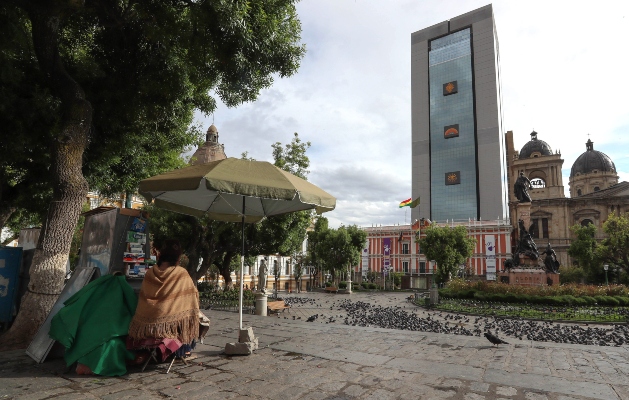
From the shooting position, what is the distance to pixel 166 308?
423 centimetres

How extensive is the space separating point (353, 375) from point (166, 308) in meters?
2.23

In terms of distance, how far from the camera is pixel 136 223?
5910 mm

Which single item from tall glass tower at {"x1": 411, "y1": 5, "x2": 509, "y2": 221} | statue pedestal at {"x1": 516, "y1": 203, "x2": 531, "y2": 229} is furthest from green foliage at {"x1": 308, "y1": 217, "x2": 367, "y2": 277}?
tall glass tower at {"x1": 411, "y1": 5, "x2": 509, "y2": 221}

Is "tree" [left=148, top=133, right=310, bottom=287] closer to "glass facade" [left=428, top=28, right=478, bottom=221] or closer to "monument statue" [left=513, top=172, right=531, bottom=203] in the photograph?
"monument statue" [left=513, top=172, right=531, bottom=203]

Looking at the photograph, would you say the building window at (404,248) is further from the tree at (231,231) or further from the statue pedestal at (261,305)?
the statue pedestal at (261,305)

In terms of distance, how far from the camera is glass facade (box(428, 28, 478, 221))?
6700cm

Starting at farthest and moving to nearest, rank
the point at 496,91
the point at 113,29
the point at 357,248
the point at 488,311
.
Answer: the point at 496,91 → the point at 357,248 → the point at 488,311 → the point at 113,29

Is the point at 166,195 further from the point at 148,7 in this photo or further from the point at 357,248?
the point at 357,248

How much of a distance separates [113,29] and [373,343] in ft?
25.2

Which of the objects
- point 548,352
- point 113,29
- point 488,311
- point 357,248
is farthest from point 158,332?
point 357,248

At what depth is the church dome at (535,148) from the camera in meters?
68.4

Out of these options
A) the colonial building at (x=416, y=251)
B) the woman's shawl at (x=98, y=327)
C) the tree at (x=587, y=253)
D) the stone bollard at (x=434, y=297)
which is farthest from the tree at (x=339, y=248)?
the woman's shawl at (x=98, y=327)

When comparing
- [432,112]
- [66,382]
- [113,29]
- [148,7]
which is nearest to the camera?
[66,382]

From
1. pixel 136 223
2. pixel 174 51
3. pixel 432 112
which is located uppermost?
pixel 432 112
